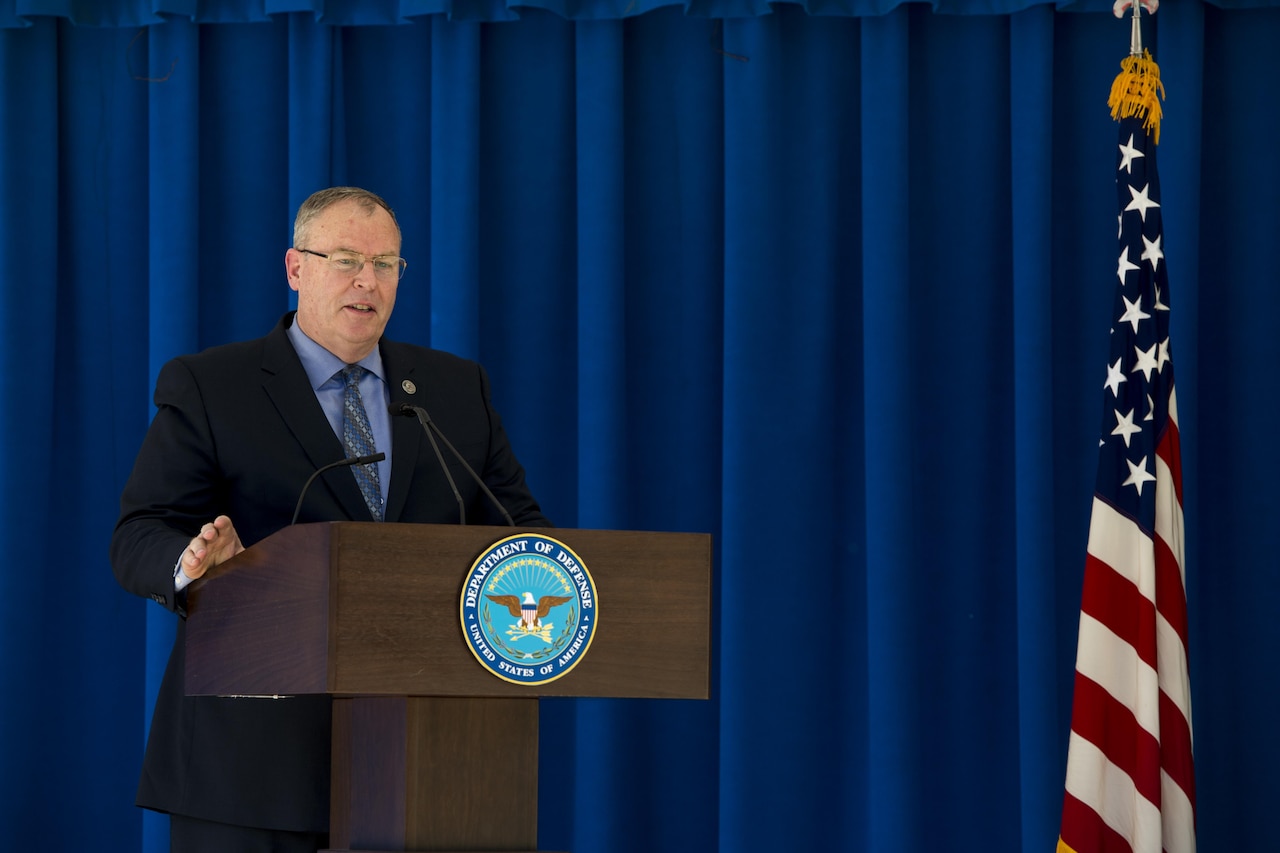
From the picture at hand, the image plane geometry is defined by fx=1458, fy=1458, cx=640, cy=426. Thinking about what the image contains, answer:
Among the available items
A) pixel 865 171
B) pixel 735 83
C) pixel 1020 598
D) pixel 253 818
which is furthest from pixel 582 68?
pixel 253 818

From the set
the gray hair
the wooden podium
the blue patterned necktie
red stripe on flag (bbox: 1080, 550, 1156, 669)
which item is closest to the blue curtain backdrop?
red stripe on flag (bbox: 1080, 550, 1156, 669)

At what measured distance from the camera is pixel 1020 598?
12.6 feet

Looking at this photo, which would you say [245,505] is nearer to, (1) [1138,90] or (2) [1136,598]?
(2) [1136,598]

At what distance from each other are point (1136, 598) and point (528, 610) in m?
Answer: 2.20

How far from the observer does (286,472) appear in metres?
2.18

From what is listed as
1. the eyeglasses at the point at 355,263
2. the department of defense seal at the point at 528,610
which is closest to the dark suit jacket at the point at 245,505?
the eyeglasses at the point at 355,263

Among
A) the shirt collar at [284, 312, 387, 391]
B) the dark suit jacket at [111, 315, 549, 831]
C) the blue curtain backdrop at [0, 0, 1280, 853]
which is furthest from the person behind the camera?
the blue curtain backdrop at [0, 0, 1280, 853]

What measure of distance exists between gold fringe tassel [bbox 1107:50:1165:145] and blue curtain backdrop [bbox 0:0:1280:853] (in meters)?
0.41

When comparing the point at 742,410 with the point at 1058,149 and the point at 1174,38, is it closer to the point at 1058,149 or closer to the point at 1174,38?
the point at 1058,149

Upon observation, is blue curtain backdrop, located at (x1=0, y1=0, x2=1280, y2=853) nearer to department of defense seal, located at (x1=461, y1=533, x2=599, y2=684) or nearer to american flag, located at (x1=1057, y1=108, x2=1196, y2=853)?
american flag, located at (x1=1057, y1=108, x2=1196, y2=853)

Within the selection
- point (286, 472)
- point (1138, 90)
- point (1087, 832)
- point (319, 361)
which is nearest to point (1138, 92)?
point (1138, 90)

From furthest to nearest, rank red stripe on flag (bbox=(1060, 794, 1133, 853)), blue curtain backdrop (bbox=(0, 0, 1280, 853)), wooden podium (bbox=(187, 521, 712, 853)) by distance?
blue curtain backdrop (bbox=(0, 0, 1280, 853)), red stripe on flag (bbox=(1060, 794, 1133, 853)), wooden podium (bbox=(187, 521, 712, 853))

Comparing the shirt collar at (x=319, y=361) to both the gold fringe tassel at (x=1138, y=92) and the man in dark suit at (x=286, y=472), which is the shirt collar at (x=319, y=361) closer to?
the man in dark suit at (x=286, y=472)

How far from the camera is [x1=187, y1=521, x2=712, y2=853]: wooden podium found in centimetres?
163
